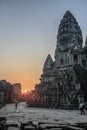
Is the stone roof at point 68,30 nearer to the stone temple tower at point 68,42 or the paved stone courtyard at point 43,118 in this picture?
the stone temple tower at point 68,42

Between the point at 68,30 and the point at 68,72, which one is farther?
the point at 68,30

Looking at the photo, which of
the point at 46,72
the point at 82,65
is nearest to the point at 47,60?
the point at 46,72

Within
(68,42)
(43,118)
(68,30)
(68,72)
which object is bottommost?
(43,118)

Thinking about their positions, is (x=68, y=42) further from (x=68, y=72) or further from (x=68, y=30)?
(x=68, y=72)

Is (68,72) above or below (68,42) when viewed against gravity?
below

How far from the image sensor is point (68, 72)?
5709 cm

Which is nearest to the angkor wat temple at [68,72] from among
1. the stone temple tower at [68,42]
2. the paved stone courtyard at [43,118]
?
the stone temple tower at [68,42]

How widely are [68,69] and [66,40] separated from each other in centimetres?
1001

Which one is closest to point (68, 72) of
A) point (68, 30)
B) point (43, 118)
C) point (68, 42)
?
point (68, 42)

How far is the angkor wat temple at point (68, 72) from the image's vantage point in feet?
179

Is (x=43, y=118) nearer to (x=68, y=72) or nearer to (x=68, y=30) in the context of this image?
(x=68, y=72)

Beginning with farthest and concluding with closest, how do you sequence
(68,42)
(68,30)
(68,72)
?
(68,30) < (68,42) < (68,72)

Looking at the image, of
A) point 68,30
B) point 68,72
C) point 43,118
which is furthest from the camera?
point 68,30

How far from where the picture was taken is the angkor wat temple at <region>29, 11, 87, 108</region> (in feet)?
179
